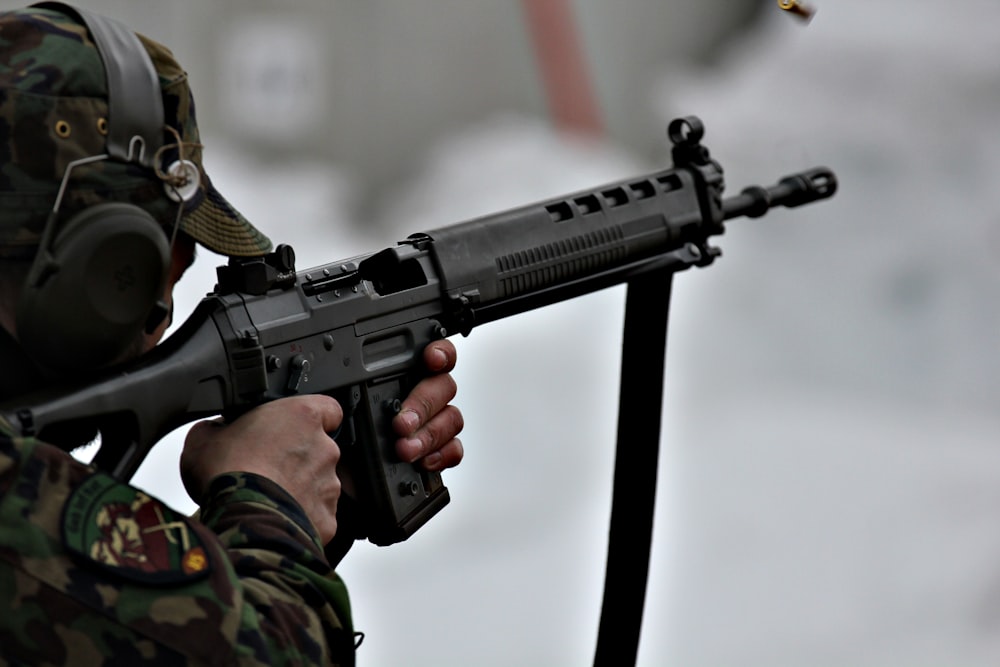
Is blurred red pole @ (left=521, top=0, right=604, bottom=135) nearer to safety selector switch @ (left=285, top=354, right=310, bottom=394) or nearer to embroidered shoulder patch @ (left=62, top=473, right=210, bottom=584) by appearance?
safety selector switch @ (left=285, top=354, right=310, bottom=394)

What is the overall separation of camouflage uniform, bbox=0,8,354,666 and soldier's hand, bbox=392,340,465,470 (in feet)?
1.07

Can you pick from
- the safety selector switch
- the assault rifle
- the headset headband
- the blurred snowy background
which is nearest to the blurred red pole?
the blurred snowy background

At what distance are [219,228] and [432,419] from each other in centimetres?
45

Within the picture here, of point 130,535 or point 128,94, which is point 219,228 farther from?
point 130,535

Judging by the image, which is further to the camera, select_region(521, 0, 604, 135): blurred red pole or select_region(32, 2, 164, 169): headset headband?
select_region(521, 0, 604, 135): blurred red pole

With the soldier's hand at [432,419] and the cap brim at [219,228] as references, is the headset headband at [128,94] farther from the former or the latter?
the soldier's hand at [432,419]

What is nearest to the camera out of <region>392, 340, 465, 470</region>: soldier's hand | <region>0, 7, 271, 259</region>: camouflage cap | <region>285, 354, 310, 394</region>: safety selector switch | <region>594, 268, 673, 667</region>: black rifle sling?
<region>0, 7, 271, 259</region>: camouflage cap

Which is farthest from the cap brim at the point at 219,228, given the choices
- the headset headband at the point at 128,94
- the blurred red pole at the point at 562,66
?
the blurred red pole at the point at 562,66

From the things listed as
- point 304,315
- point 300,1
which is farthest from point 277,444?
point 300,1

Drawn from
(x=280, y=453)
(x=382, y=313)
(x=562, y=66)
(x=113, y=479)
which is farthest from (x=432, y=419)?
(x=562, y=66)

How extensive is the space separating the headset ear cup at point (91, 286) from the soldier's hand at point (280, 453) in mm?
196

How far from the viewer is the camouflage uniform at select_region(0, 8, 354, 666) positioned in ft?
3.65

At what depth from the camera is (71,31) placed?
1.25 m

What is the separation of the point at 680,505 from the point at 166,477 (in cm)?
149
